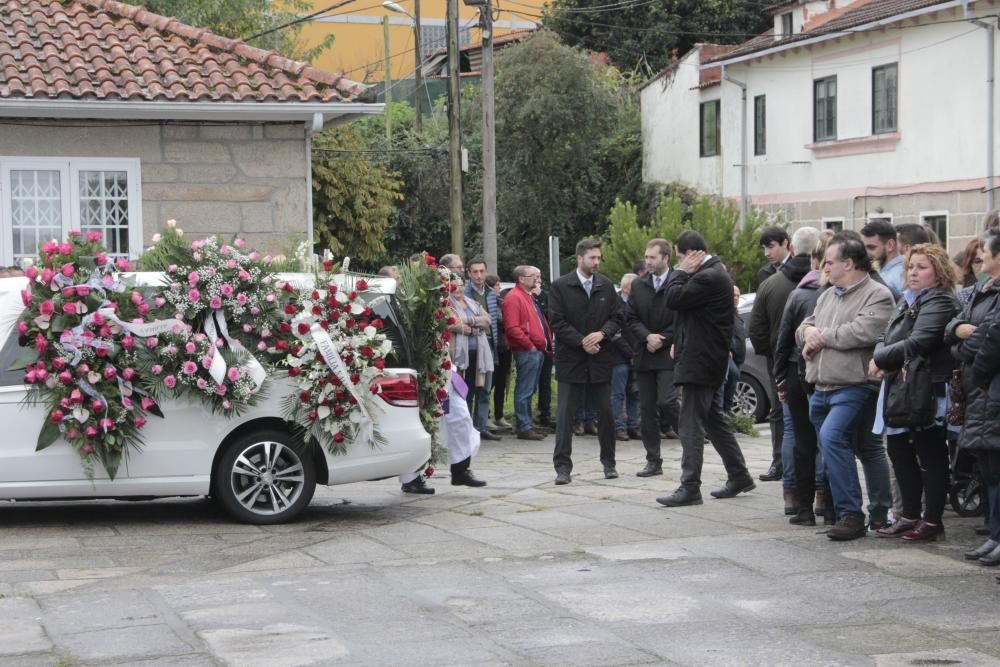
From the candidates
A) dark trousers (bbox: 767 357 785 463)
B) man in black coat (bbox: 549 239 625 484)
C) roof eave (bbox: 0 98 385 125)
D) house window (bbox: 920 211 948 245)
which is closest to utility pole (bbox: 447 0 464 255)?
roof eave (bbox: 0 98 385 125)

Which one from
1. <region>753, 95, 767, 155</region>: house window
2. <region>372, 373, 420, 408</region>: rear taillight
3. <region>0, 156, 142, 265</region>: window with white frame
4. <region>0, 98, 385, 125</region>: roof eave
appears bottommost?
<region>372, 373, 420, 408</region>: rear taillight

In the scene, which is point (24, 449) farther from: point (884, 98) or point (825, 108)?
point (825, 108)

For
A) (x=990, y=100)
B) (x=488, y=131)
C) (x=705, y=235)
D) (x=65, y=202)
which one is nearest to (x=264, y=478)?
(x=65, y=202)

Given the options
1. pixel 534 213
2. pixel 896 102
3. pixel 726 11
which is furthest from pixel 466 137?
pixel 896 102

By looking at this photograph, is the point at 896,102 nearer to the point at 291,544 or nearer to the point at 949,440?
the point at 949,440

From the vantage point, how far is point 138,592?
26.3ft

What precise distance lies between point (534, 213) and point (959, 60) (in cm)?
1297

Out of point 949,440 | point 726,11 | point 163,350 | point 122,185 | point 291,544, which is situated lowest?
point 291,544

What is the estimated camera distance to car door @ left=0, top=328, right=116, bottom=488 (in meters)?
9.77

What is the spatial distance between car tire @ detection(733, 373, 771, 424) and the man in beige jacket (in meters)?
7.97

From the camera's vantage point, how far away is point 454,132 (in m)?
23.1

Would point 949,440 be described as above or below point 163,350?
below

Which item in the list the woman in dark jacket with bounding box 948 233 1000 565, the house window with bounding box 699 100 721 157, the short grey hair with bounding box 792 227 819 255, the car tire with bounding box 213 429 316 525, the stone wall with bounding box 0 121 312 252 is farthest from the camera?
the house window with bounding box 699 100 721 157

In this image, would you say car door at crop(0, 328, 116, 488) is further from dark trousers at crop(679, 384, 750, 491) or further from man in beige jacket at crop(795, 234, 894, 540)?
man in beige jacket at crop(795, 234, 894, 540)
